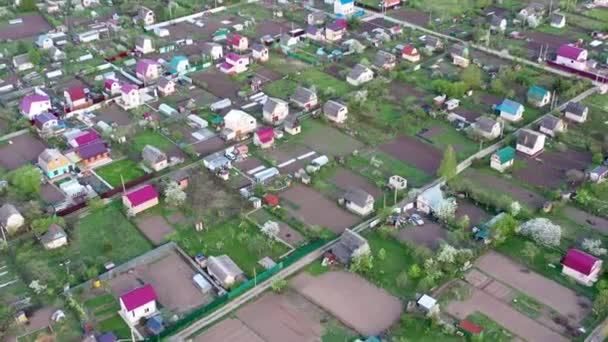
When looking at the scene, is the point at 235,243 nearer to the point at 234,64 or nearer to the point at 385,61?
the point at 234,64

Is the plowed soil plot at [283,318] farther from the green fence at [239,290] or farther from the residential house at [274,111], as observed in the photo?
the residential house at [274,111]

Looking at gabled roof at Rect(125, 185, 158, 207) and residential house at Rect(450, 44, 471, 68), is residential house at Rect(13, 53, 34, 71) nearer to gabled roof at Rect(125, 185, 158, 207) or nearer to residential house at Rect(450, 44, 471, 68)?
gabled roof at Rect(125, 185, 158, 207)

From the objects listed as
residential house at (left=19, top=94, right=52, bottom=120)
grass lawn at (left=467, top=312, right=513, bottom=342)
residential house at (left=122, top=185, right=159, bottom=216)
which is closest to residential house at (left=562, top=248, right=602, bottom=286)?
grass lawn at (left=467, top=312, right=513, bottom=342)

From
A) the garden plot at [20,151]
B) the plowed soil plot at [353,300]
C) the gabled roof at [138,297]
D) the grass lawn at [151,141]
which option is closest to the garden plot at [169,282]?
the gabled roof at [138,297]

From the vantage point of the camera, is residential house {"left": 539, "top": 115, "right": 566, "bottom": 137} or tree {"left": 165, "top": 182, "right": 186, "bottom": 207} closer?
tree {"left": 165, "top": 182, "right": 186, "bottom": 207}

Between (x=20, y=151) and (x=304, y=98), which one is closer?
(x=20, y=151)

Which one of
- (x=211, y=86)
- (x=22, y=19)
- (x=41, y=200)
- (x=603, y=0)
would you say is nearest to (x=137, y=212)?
(x=41, y=200)

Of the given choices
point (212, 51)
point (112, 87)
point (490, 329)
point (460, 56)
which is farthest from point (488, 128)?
point (112, 87)
